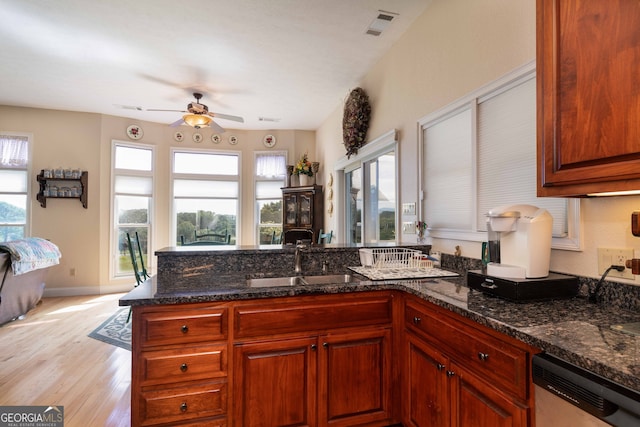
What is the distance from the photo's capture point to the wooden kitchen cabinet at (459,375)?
1052 millimetres

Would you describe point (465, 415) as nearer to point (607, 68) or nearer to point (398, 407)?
point (398, 407)

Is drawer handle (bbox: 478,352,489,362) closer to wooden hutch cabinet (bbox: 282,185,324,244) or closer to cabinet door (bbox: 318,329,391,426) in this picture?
cabinet door (bbox: 318,329,391,426)

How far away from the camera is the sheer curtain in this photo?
4.89 meters

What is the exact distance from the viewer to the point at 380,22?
2738 mm

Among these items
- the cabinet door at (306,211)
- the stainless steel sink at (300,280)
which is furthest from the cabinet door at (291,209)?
the stainless steel sink at (300,280)

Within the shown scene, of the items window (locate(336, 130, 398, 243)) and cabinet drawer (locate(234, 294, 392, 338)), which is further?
window (locate(336, 130, 398, 243))

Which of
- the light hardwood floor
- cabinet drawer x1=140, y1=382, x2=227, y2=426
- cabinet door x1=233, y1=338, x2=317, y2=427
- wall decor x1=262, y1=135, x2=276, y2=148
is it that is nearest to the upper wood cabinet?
cabinet door x1=233, y1=338, x2=317, y2=427

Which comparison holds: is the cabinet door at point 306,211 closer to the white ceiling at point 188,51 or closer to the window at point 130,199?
the white ceiling at point 188,51

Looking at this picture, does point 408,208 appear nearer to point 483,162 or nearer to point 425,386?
point 483,162

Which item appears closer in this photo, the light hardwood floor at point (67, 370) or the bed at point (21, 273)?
the light hardwood floor at point (67, 370)

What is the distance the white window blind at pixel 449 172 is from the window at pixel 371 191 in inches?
18.7

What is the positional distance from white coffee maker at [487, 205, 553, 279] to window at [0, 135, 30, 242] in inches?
255

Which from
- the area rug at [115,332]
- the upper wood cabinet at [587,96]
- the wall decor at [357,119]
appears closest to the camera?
the upper wood cabinet at [587,96]

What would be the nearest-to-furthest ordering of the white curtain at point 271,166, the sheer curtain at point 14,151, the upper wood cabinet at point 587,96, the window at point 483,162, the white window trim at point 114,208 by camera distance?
the upper wood cabinet at point 587,96 < the window at point 483,162 < the sheer curtain at point 14,151 < the white window trim at point 114,208 < the white curtain at point 271,166
